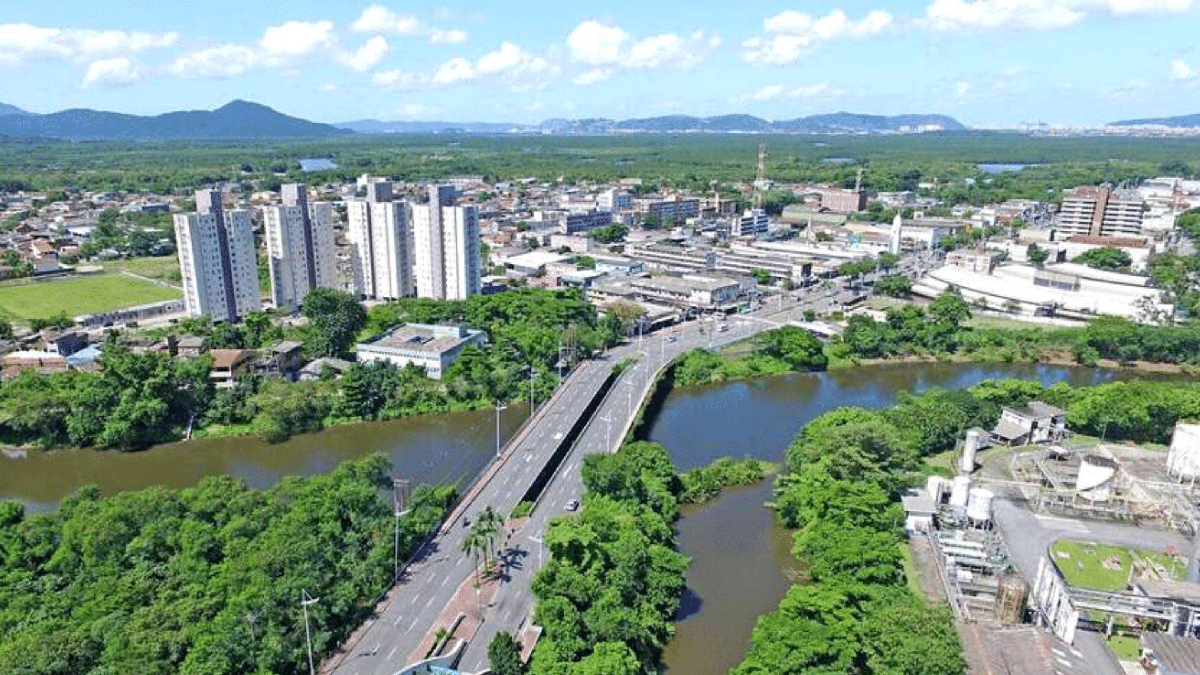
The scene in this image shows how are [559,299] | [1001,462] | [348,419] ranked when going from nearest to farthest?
[1001,462], [348,419], [559,299]

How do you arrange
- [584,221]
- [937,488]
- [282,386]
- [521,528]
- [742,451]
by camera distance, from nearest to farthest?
[521,528] < [937,488] < [742,451] < [282,386] < [584,221]

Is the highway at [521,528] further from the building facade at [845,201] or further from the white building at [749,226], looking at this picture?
the building facade at [845,201]

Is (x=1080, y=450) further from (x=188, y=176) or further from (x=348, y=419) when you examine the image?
(x=188, y=176)

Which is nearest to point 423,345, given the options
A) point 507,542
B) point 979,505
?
point 507,542

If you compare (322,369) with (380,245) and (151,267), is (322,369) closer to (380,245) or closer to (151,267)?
(380,245)

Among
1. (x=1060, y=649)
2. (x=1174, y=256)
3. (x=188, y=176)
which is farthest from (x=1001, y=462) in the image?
(x=188, y=176)
